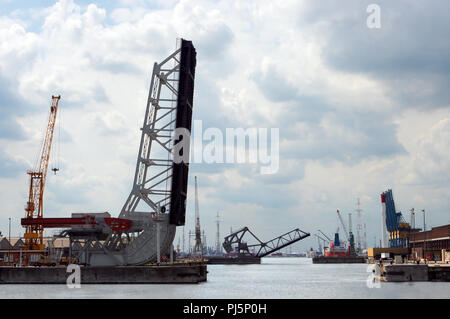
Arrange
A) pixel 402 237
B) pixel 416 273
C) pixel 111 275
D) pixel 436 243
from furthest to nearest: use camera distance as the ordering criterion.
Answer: pixel 402 237, pixel 436 243, pixel 416 273, pixel 111 275

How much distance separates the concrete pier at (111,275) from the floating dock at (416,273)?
1839 centimetres

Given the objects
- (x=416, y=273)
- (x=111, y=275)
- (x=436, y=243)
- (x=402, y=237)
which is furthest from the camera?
(x=402, y=237)

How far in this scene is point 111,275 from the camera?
188 feet

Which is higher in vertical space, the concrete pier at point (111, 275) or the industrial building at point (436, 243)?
the industrial building at point (436, 243)

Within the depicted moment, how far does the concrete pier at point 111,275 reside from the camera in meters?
56.8

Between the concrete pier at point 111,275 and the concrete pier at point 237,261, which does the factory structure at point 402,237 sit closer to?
the concrete pier at point 237,261

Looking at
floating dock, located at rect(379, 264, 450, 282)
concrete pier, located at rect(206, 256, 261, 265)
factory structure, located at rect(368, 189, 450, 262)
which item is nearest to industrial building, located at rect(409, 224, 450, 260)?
factory structure, located at rect(368, 189, 450, 262)

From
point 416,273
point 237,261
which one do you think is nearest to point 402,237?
point 237,261

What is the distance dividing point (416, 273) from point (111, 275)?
2821cm

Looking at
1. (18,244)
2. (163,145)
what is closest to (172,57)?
(163,145)

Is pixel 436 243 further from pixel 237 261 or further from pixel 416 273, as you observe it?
pixel 416 273

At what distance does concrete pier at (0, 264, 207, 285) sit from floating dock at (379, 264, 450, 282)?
60.3 ft

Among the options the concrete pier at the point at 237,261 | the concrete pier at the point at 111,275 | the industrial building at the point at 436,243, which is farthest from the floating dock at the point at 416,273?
the concrete pier at the point at 237,261
